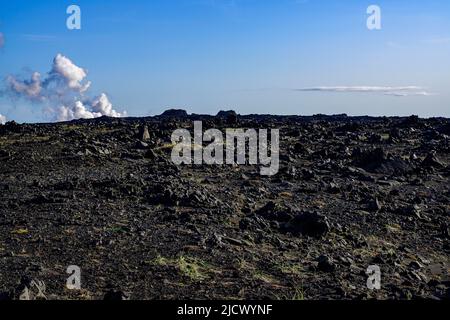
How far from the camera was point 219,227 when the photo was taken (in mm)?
10859

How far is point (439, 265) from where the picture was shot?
34.1ft

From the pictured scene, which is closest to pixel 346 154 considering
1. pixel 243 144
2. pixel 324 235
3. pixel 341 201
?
pixel 243 144

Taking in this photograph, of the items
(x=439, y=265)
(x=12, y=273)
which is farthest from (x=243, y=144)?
(x=12, y=273)

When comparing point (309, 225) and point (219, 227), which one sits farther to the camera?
point (309, 225)

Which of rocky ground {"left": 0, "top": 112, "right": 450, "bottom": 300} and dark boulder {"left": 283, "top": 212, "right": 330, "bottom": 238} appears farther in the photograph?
dark boulder {"left": 283, "top": 212, "right": 330, "bottom": 238}

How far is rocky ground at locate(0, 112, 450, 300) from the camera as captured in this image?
8227 mm

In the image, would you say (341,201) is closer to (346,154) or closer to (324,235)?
(324,235)

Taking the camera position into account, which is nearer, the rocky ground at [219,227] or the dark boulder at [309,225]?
the rocky ground at [219,227]

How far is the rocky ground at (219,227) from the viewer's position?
324 inches

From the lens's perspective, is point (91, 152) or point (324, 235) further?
point (91, 152)

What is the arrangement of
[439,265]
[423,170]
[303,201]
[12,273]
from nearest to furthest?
[12,273]
[439,265]
[303,201]
[423,170]

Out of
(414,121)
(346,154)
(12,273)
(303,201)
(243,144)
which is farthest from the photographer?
(414,121)
